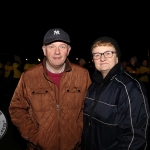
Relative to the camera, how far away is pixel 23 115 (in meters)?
3.17

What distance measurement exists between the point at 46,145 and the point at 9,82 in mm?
7987

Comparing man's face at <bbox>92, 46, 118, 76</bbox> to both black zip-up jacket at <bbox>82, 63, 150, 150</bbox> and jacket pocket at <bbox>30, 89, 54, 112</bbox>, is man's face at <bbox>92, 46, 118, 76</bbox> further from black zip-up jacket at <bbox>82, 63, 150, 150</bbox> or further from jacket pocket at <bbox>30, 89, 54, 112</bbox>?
jacket pocket at <bbox>30, 89, 54, 112</bbox>

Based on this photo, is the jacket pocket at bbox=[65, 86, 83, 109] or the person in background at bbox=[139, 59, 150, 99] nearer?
the jacket pocket at bbox=[65, 86, 83, 109]

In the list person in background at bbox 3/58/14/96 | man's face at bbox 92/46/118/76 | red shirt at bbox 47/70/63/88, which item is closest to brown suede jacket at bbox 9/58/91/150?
red shirt at bbox 47/70/63/88

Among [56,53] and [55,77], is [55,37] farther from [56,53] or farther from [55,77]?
[55,77]

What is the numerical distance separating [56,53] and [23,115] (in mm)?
982

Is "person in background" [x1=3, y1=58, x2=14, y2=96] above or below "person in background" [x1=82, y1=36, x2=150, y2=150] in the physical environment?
below

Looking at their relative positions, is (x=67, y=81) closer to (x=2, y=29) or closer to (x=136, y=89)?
(x=136, y=89)

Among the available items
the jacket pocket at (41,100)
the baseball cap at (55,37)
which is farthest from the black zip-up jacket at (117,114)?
the baseball cap at (55,37)

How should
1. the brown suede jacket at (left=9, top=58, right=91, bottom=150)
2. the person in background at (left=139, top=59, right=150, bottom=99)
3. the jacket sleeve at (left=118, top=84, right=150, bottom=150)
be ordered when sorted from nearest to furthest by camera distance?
1. the jacket sleeve at (left=118, top=84, right=150, bottom=150)
2. the brown suede jacket at (left=9, top=58, right=91, bottom=150)
3. the person in background at (left=139, top=59, right=150, bottom=99)

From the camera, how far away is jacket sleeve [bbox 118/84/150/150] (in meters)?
2.32

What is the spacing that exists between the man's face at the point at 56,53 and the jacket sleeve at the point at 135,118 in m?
1.06

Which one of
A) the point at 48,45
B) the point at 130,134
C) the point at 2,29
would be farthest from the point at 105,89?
the point at 2,29

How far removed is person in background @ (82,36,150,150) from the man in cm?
31
